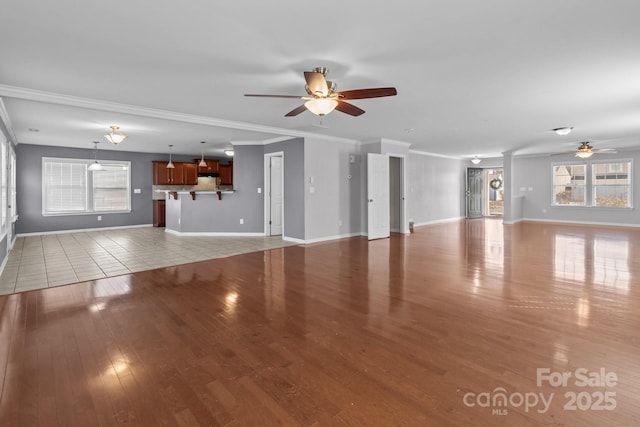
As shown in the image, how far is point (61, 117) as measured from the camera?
5.32 meters

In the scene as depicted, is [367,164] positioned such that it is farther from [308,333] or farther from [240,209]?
[308,333]

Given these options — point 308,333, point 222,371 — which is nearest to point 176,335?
point 222,371

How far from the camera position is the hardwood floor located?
1.70 metres

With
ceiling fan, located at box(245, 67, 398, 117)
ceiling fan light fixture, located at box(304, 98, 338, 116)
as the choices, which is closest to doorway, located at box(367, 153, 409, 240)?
ceiling fan, located at box(245, 67, 398, 117)

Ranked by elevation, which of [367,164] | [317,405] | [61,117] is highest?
[61,117]

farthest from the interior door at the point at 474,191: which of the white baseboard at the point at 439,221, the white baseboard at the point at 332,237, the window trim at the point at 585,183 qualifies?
the white baseboard at the point at 332,237

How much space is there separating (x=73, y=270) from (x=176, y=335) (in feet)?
10.5

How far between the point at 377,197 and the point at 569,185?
24.7 ft

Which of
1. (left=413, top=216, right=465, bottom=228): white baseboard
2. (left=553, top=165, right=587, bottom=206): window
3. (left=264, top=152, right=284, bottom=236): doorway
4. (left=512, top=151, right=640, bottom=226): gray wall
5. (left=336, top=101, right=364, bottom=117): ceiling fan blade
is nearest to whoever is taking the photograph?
(left=336, top=101, right=364, bottom=117): ceiling fan blade

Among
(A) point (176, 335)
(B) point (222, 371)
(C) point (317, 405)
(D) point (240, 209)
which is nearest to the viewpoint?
(C) point (317, 405)

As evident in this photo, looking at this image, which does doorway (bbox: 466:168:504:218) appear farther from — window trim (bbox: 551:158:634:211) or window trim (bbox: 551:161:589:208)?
window trim (bbox: 551:158:634:211)

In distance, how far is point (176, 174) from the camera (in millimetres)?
10219

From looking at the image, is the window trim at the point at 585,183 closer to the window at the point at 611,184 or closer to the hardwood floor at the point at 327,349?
the window at the point at 611,184

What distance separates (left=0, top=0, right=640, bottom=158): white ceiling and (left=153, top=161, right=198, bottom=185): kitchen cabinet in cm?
433
